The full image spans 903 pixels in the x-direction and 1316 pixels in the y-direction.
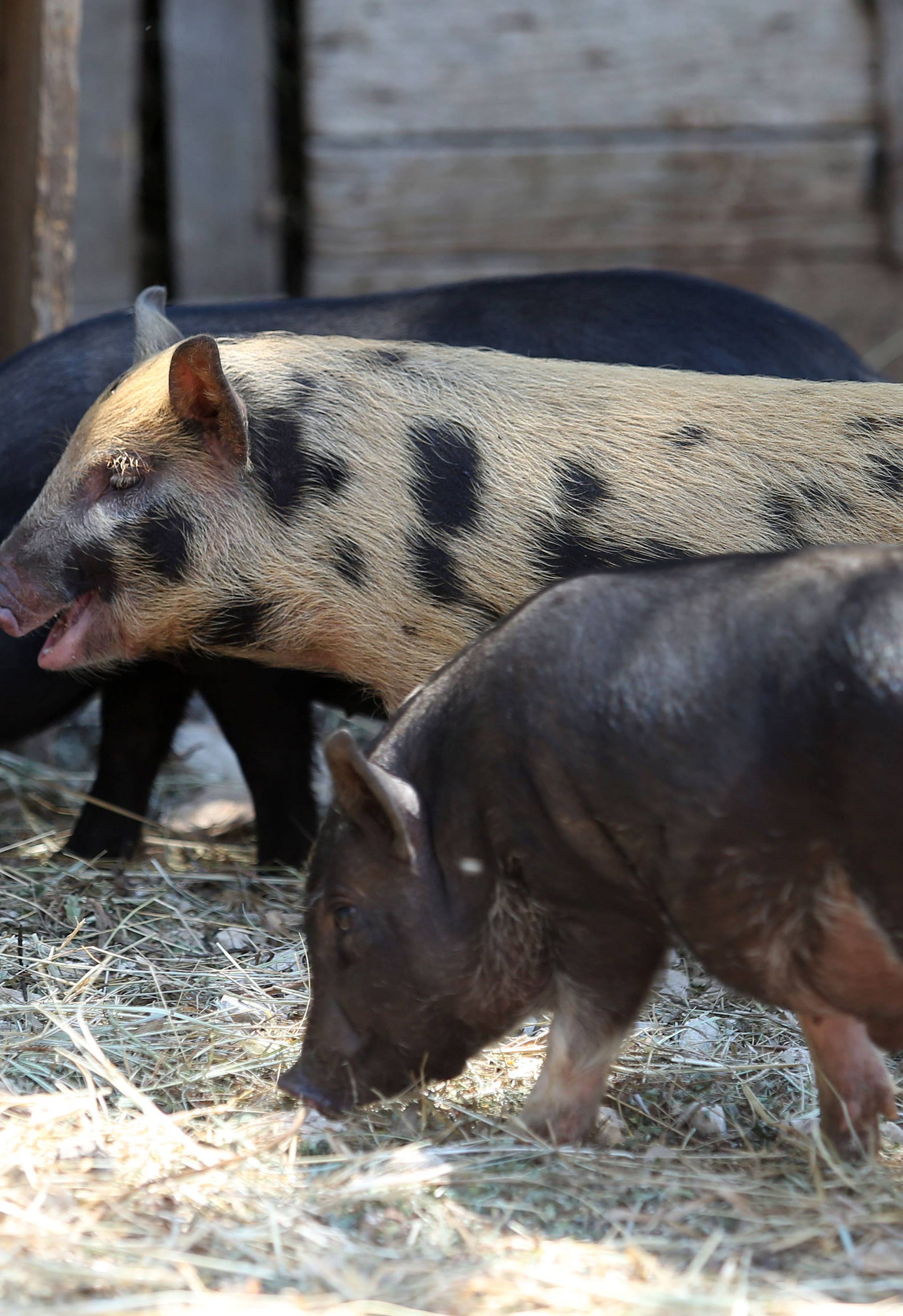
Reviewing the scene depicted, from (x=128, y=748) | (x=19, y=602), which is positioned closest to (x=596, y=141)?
(x=128, y=748)

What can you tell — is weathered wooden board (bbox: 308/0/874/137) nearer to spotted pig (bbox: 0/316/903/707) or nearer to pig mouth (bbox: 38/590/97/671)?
spotted pig (bbox: 0/316/903/707)

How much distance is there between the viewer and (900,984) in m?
2.87

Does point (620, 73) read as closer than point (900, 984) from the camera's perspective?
No

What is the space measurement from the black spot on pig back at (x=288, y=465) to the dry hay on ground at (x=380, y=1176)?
1220 millimetres

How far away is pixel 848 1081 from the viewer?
3066 millimetres

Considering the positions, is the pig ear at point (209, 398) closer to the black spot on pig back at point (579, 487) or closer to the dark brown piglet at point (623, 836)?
the black spot on pig back at point (579, 487)

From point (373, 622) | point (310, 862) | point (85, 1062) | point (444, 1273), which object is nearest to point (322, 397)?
point (373, 622)

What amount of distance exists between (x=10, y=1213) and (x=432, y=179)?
227 inches

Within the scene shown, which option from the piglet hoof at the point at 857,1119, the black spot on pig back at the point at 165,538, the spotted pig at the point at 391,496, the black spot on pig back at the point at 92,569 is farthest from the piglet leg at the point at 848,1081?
the black spot on pig back at the point at 92,569

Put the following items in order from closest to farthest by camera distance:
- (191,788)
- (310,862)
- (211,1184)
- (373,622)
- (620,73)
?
(211,1184) → (310,862) → (373,622) → (191,788) → (620,73)

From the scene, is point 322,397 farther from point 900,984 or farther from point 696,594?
point 900,984

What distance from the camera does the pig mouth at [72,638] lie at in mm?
4152

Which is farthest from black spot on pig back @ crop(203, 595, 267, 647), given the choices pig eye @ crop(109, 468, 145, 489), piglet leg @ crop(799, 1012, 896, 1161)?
piglet leg @ crop(799, 1012, 896, 1161)

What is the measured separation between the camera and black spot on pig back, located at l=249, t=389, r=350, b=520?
4.03 meters
